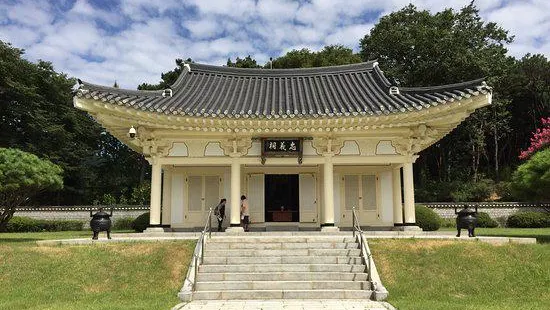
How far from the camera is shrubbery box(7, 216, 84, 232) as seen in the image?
25.5 meters

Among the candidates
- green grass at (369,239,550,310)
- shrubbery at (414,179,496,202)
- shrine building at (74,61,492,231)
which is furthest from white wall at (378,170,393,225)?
shrubbery at (414,179,496,202)

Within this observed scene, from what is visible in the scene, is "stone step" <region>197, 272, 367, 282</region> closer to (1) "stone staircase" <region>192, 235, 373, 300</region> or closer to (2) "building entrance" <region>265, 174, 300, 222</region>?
(1) "stone staircase" <region>192, 235, 373, 300</region>

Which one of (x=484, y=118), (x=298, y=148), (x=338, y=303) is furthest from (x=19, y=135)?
(x=484, y=118)

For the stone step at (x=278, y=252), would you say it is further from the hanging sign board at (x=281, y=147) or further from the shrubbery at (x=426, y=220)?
the shrubbery at (x=426, y=220)

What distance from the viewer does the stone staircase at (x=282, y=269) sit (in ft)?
30.6

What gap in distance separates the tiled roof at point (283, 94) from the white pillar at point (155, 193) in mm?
2104

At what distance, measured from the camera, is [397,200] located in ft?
51.9

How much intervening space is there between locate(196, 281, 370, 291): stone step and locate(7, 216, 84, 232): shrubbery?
20.6 metres

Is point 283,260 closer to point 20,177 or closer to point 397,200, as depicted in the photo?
point 397,200

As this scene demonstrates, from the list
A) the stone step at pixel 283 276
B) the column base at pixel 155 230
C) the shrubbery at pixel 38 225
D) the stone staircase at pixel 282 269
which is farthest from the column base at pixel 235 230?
the shrubbery at pixel 38 225

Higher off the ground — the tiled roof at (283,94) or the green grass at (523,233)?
the tiled roof at (283,94)

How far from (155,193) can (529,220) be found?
2104 centimetres

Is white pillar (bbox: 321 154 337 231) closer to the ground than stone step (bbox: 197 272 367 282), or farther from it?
farther from it

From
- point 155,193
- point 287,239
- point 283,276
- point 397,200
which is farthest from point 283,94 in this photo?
point 283,276
